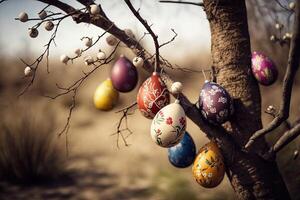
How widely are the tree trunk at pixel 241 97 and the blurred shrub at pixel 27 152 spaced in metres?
3.52

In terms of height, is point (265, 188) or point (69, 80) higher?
point (69, 80)

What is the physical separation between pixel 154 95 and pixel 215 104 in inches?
9.4

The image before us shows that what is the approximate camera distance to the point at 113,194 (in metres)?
4.31

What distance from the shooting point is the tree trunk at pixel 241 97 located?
1.48 m


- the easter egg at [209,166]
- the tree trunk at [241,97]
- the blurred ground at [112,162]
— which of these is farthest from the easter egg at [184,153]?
the blurred ground at [112,162]

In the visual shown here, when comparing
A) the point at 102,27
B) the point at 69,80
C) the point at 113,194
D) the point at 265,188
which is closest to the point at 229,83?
the point at 265,188

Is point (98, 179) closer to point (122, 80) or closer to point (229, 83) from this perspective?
point (122, 80)

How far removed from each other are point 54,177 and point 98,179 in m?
0.56

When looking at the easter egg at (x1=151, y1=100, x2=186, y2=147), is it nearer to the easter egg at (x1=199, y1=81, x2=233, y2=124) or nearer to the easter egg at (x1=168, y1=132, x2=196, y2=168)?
the easter egg at (x1=199, y1=81, x2=233, y2=124)

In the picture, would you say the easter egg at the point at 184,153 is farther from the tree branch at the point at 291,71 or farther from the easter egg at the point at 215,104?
the tree branch at the point at 291,71

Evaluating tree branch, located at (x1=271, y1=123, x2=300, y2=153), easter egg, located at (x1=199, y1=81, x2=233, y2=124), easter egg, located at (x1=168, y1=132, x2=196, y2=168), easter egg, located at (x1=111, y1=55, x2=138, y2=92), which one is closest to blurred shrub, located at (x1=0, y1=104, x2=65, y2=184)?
easter egg, located at (x1=111, y1=55, x2=138, y2=92)

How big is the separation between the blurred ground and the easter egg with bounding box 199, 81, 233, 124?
1506 millimetres

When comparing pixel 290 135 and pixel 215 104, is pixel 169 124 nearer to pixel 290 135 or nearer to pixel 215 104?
pixel 215 104

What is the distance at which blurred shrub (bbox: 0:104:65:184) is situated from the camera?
14.8ft
